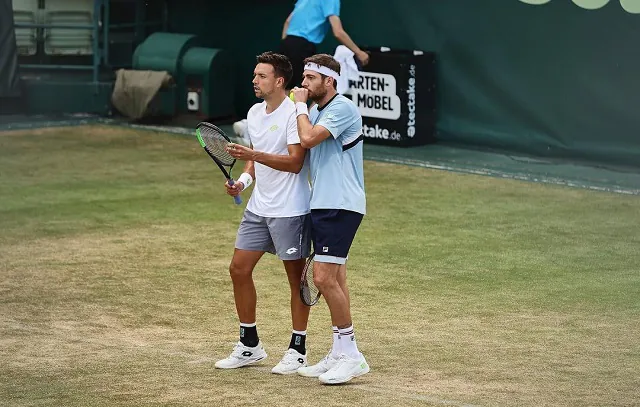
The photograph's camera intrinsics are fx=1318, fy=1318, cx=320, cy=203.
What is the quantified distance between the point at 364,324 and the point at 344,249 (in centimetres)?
156

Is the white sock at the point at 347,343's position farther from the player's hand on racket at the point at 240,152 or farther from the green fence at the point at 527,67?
the green fence at the point at 527,67

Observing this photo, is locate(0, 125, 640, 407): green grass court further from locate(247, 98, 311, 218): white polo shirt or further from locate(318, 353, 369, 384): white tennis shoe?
locate(247, 98, 311, 218): white polo shirt

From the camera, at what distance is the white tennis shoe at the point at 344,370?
26.2 ft

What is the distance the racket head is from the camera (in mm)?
8336

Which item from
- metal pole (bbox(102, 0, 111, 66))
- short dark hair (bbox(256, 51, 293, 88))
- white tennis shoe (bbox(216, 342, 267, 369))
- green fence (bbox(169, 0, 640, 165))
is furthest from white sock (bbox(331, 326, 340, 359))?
metal pole (bbox(102, 0, 111, 66))

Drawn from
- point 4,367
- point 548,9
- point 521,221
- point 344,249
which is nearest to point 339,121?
point 344,249

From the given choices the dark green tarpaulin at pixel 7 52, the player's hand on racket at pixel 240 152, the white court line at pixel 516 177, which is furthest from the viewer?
the dark green tarpaulin at pixel 7 52

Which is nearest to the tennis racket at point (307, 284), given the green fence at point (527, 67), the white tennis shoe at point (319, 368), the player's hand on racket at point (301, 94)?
the white tennis shoe at point (319, 368)

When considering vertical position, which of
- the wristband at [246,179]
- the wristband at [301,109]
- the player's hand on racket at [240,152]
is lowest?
the wristband at [246,179]

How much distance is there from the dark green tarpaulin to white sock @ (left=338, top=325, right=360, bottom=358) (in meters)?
11.8

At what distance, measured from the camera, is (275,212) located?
26.9 feet

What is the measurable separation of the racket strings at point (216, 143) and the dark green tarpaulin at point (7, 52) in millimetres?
10974

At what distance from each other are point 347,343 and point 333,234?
2.22 ft

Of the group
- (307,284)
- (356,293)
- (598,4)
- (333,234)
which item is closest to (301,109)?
(333,234)
